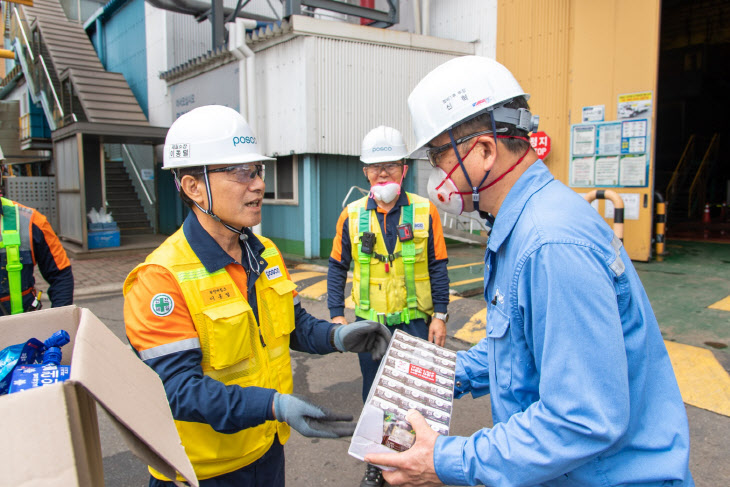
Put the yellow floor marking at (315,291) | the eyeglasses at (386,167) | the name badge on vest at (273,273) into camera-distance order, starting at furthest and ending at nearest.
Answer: the yellow floor marking at (315,291) < the eyeglasses at (386,167) < the name badge on vest at (273,273)

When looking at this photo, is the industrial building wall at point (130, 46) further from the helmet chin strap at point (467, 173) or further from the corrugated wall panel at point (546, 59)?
the helmet chin strap at point (467, 173)

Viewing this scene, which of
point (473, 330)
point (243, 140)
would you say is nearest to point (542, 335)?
point (243, 140)

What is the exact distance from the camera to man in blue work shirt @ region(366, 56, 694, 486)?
119 cm

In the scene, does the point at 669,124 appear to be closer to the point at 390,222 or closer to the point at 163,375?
the point at 390,222

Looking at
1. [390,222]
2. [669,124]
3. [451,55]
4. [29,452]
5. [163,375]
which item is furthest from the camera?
[669,124]

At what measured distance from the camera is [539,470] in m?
1.24

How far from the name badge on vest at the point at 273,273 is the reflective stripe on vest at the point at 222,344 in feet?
0.21

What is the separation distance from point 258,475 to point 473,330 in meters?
3.91

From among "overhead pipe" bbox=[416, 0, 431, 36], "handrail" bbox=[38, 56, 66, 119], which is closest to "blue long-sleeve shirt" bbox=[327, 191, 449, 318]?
"overhead pipe" bbox=[416, 0, 431, 36]

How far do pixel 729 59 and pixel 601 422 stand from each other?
22.8 m

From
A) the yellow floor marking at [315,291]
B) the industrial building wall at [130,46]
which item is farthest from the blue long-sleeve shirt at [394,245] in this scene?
→ the industrial building wall at [130,46]

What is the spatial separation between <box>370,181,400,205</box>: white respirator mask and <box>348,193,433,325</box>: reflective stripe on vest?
12 centimetres

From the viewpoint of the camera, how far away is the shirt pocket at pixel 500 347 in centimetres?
146

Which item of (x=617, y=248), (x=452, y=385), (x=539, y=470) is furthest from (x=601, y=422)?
(x=452, y=385)
